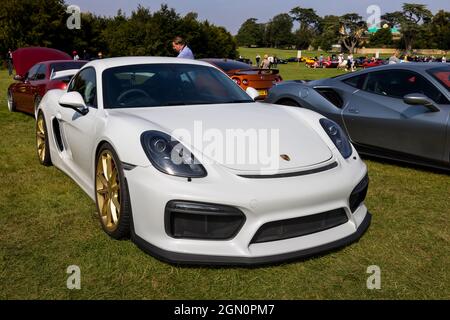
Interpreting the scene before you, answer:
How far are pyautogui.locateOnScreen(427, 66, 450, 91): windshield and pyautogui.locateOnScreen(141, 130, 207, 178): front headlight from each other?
10.9 feet

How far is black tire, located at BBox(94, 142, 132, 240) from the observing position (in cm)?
285

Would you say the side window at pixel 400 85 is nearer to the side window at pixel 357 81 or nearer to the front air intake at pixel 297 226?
the side window at pixel 357 81

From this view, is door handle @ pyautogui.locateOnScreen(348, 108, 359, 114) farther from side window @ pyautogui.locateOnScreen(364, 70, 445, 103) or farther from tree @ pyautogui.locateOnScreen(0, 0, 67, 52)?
tree @ pyautogui.locateOnScreen(0, 0, 67, 52)

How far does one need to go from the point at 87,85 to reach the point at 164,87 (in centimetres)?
78

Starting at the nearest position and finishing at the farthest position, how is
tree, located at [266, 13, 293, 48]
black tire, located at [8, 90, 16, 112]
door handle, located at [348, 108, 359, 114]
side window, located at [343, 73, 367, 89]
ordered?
door handle, located at [348, 108, 359, 114], side window, located at [343, 73, 367, 89], black tire, located at [8, 90, 16, 112], tree, located at [266, 13, 293, 48]

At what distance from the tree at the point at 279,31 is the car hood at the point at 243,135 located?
136 meters

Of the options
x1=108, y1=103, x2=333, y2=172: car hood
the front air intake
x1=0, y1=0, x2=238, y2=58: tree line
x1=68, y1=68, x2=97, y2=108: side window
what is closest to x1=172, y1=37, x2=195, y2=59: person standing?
x1=68, y1=68, x2=97, y2=108: side window

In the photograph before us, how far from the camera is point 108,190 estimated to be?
3.21m

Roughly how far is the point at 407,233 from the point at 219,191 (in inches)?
65.4

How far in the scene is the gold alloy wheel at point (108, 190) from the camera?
3.08 m

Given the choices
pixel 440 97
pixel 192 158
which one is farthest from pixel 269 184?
pixel 440 97

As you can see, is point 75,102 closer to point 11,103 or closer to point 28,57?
point 11,103

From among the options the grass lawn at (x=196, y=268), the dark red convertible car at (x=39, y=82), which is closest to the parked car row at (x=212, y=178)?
the grass lawn at (x=196, y=268)

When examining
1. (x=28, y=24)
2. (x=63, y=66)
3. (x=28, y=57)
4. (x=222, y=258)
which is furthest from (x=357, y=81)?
(x=28, y=24)
